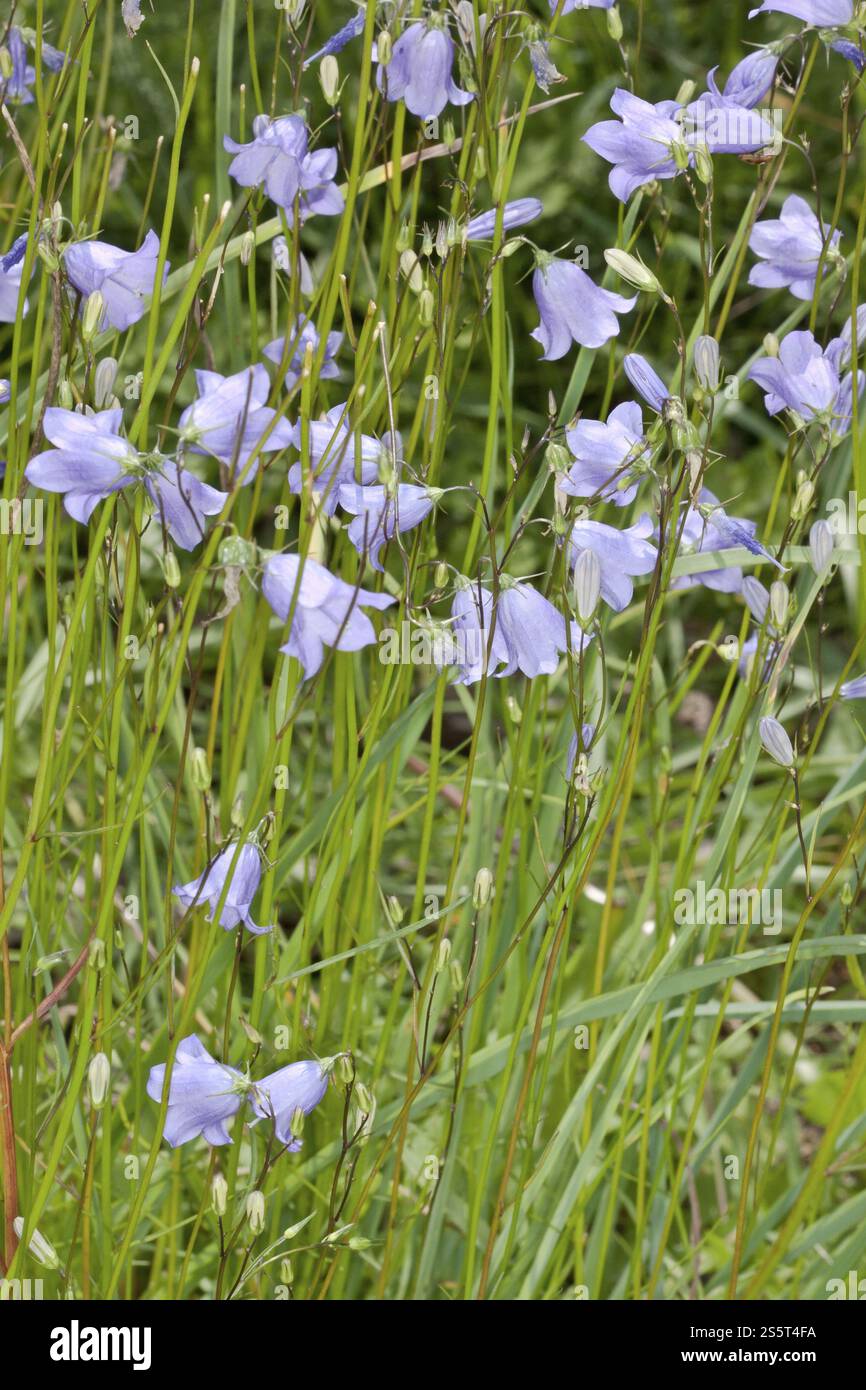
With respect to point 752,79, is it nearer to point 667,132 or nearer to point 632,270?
point 667,132

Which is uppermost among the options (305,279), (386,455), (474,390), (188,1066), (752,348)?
(752,348)

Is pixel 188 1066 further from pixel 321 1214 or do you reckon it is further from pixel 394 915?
pixel 321 1214

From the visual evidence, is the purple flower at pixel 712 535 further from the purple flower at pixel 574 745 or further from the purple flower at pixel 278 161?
the purple flower at pixel 278 161

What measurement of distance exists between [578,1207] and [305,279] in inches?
23.7

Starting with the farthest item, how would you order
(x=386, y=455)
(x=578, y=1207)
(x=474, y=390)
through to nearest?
(x=474, y=390) → (x=578, y=1207) → (x=386, y=455)

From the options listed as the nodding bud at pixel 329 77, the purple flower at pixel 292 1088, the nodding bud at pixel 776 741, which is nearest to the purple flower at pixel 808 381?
the nodding bud at pixel 776 741

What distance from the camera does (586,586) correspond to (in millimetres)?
588

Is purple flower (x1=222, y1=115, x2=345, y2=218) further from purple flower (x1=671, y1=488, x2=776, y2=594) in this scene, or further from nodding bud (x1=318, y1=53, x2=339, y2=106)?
purple flower (x1=671, y1=488, x2=776, y2=594)

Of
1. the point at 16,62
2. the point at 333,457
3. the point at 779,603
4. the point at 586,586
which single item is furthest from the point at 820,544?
the point at 16,62

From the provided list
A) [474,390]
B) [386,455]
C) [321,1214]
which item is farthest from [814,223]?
[474,390]

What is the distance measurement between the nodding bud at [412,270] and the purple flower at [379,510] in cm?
11

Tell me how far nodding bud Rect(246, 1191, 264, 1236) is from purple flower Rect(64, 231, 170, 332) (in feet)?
1.46

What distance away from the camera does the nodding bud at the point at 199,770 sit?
60 centimetres

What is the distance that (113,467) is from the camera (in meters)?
0.56
